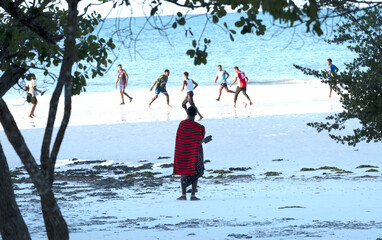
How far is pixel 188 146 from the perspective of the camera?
11.0m

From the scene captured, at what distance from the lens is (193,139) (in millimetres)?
10953

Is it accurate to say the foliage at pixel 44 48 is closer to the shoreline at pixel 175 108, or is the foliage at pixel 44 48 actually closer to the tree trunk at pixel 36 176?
the tree trunk at pixel 36 176

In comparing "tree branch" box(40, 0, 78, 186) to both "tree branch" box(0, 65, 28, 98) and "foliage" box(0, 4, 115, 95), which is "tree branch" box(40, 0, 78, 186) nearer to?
"foliage" box(0, 4, 115, 95)

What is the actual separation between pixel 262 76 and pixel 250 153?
4923 centimetres

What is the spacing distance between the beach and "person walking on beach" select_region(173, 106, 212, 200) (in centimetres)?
44

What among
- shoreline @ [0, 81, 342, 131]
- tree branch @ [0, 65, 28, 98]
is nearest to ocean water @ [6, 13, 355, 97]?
shoreline @ [0, 81, 342, 131]

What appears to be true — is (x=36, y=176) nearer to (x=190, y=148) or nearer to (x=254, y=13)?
(x=254, y=13)

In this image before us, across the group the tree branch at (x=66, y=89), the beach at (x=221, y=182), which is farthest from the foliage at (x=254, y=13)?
the beach at (x=221, y=182)

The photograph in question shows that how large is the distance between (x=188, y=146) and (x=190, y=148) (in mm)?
42

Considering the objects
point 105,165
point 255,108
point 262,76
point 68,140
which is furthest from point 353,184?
point 262,76

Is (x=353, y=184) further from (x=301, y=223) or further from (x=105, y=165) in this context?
(x=105, y=165)

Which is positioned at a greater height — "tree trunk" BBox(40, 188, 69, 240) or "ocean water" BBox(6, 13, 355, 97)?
"ocean water" BBox(6, 13, 355, 97)

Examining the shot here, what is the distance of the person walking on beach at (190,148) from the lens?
10.9m

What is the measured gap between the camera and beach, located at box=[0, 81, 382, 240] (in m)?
8.79
